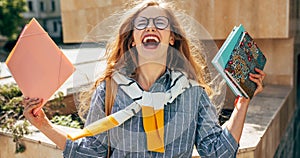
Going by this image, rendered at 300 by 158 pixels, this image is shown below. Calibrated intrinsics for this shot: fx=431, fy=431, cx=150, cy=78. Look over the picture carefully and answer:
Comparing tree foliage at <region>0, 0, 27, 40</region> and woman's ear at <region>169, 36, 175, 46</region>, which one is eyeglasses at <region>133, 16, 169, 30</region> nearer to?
woman's ear at <region>169, 36, 175, 46</region>

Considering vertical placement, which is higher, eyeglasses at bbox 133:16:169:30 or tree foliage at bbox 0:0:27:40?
eyeglasses at bbox 133:16:169:30

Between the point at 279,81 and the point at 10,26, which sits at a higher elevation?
the point at 279,81

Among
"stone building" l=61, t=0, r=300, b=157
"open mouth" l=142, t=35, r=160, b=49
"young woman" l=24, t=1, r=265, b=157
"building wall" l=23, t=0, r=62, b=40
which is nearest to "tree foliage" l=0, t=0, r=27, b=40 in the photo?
"building wall" l=23, t=0, r=62, b=40

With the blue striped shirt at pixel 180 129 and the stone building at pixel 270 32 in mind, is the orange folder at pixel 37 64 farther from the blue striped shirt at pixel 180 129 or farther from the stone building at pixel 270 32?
the stone building at pixel 270 32

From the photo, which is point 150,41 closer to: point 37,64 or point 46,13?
point 37,64

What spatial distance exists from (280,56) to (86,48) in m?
4.45

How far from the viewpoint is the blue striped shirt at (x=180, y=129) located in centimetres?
149

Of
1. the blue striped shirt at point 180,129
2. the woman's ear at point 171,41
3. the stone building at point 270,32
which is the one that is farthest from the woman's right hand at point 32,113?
the stone building at point 270,32

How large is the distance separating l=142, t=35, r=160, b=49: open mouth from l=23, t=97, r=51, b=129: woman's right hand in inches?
17.4

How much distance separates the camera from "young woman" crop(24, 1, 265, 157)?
149 centimetres

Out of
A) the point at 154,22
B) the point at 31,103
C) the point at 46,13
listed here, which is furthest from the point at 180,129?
the point at 46,13

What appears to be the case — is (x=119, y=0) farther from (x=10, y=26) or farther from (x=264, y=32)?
(x=10, y=26)

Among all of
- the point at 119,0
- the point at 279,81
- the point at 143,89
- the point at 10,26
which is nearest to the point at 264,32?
the point at 279,81

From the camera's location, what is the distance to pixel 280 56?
5.93m
